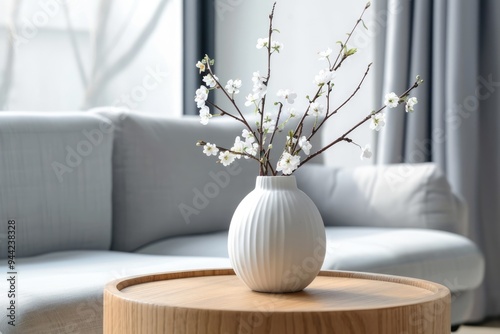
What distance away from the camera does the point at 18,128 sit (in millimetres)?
2348

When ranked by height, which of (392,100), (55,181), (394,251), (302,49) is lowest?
(394,251)

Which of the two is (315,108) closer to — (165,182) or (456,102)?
(165,182)

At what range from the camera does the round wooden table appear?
1229 millimetres

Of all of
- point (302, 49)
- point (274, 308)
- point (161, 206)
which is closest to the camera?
point (274, 308)

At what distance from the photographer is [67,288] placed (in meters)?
1.74

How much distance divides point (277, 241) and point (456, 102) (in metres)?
2.34

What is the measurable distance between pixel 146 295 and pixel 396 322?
1.50ft

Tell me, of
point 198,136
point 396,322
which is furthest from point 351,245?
point 396,322

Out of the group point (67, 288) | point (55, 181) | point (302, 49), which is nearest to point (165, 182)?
point (55, 181)

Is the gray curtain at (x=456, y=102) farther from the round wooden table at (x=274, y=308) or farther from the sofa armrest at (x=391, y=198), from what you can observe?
the round wooden table at (x=274, y=308)

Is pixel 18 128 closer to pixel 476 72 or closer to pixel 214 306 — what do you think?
pixel 214 306

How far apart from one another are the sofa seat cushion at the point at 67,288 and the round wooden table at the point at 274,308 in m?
0.19

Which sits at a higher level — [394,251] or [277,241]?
[277,241]

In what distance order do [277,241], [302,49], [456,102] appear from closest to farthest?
[277,241] < [456,102] < [302,49]
